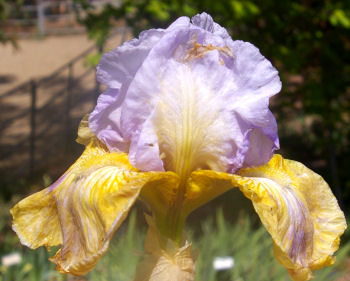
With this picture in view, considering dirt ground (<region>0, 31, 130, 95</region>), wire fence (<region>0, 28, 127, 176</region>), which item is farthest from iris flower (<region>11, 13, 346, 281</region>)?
dirt ground (<region>0, 31, 130, 95</region>)

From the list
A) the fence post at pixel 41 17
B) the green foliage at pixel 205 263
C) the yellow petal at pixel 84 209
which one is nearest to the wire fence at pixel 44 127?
the green foliage at pixel 205 263

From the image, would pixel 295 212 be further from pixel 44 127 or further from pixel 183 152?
pixel 44 127

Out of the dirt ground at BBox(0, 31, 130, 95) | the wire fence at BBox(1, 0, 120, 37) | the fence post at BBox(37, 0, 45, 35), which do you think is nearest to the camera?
the dirt ground at BBox(0, 31, 130, 95)

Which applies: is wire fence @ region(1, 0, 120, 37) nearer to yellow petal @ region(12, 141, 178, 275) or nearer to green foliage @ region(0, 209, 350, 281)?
green foliage @ region(0, 209, 350, 281)

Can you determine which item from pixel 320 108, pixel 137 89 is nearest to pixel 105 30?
pixel 320 108

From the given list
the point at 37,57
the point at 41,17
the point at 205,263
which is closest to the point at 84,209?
the point at 205,263

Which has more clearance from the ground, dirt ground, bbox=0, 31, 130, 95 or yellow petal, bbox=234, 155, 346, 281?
yellow petal, bbox=234, 155, 346, 281

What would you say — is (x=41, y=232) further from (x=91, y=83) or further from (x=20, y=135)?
(x=91, y=83)
